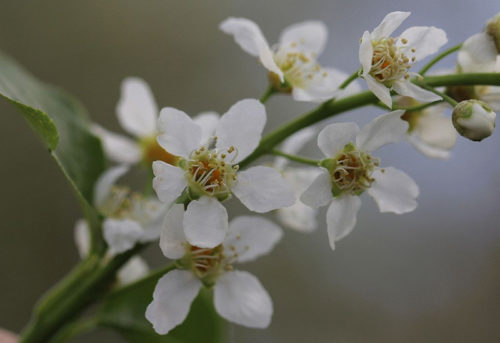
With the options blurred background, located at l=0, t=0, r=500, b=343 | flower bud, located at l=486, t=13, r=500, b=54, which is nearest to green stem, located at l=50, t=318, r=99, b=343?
flower bud, located at l=486, t=13, r=500, b=54

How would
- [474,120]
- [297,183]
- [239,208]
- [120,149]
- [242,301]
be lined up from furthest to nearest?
[239,208] → [120,149] → [297,183] → [242,301] → [474,120]

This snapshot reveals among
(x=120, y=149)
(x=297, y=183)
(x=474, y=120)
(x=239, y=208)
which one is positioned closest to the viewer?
(x=474, y=120)

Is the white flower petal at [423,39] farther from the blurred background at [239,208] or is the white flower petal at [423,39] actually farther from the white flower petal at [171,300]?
the blurred background at [239,208]

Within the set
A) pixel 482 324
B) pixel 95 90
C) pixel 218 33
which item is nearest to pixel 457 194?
pixel 482 324

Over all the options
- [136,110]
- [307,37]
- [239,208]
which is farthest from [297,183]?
[239,208]

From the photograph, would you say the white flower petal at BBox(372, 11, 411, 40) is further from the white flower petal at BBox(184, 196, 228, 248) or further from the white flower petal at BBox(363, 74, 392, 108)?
the white flower petal at BBox(184, 196, 228, 248)

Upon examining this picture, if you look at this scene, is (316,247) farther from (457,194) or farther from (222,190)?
(222,190)

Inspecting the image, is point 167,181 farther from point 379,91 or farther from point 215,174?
point 379,91

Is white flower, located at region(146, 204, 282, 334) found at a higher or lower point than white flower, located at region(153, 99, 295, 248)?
lower
